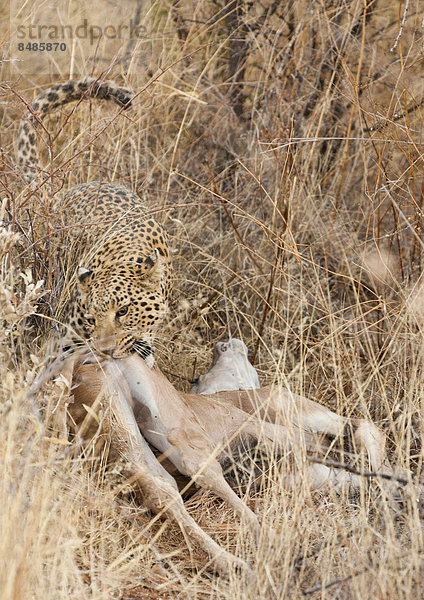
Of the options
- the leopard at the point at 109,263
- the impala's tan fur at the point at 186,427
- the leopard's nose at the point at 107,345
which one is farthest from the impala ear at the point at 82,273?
the impala's tan fur at the point at 186,427

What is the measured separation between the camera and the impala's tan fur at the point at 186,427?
2830mm

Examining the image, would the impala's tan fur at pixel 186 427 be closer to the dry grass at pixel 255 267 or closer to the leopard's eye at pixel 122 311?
the dry grass at pixel 255 267

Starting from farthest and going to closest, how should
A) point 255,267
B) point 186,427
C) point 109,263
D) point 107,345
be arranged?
point 255,267 < point 109,263 < point 107,345 < point 186,427

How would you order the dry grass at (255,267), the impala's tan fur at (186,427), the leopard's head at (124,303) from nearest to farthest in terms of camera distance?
the dry grass at (255,267)
the impala's tan fur at (186,427)
the leopard's head at (124,303)

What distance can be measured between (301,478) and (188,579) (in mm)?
530

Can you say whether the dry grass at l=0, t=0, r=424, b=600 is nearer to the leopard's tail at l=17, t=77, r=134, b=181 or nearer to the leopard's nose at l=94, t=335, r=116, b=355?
the leopard's tail at l=17, t=77, r=134, b=181

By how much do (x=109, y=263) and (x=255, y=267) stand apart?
890 mm

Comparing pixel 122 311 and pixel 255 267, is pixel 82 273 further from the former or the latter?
pixel 255 267

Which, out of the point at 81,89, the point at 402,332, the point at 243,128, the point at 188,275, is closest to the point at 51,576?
the point at 402,332

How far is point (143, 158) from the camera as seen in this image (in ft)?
17.4

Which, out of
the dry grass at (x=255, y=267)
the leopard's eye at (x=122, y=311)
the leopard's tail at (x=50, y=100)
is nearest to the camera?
the dry grass at (x=255, y=267)

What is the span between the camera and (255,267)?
178 inches

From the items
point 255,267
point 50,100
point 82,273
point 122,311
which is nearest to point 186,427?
point 122,311

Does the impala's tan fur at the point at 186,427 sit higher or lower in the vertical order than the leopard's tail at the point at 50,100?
lower
